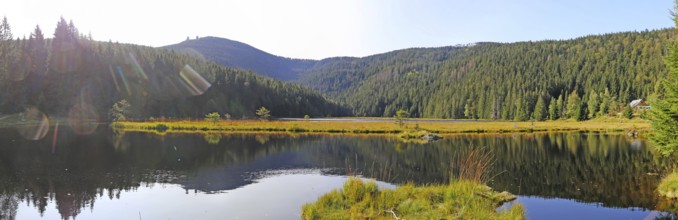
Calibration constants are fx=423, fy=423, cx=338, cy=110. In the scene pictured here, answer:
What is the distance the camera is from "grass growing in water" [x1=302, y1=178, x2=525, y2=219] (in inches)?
538

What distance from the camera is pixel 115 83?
124875mm

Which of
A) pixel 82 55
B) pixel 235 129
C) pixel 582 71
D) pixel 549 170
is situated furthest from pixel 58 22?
pixel 582 71

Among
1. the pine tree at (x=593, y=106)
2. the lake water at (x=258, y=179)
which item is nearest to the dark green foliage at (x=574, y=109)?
the pine tree at (x=593, y=106)

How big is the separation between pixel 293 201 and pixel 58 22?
448 ft

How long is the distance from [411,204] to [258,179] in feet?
38.1

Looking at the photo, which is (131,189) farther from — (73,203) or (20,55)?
(20,55)

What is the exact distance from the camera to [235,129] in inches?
2918

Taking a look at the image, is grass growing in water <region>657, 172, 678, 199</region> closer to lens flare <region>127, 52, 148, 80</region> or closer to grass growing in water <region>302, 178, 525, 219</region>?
grass growing in water <region>302, 178, 525, 219</region>

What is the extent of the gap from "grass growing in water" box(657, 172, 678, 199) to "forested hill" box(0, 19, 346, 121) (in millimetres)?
113352

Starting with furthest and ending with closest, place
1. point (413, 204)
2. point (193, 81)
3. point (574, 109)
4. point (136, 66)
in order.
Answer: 1. point (193, 81)
2. point (136, 66)
3. point (574, 109)
4. point (413, 204)

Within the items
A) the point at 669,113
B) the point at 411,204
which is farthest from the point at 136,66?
the point at 669,113

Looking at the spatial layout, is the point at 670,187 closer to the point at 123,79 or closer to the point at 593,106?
the point at 593,106

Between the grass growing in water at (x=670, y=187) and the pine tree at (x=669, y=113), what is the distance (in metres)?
2.35

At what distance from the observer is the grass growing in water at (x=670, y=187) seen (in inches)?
717
